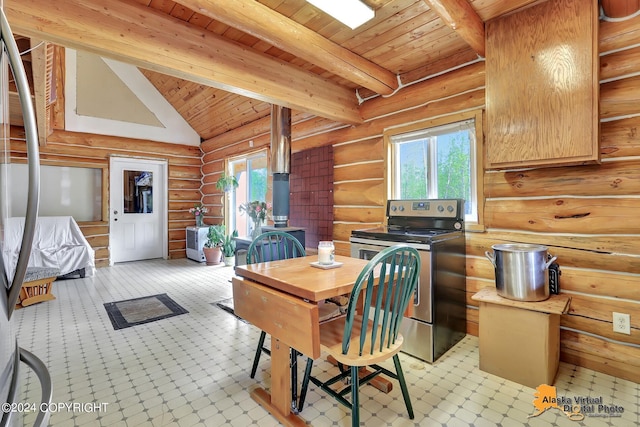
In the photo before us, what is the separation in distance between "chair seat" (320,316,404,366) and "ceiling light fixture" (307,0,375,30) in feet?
6.29

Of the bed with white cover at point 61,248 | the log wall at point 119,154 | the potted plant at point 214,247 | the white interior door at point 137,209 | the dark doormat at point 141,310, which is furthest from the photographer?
the white interior door at point 137,209

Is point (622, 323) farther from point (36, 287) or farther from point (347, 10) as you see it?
point (36, 287)

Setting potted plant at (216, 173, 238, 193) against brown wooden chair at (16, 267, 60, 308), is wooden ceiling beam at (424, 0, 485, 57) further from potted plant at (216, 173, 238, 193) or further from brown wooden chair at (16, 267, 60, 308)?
brown wooden chair at (16, 267, 60, 308)

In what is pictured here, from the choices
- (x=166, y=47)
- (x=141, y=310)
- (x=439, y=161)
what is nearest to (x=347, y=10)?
(x=166, y=47)

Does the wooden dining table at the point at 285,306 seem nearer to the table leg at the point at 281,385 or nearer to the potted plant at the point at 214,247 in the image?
the table leg at the point at 281,385

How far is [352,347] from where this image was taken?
1.46m

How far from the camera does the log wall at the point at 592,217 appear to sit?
6.36 feet

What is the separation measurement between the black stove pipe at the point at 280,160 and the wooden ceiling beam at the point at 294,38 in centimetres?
127

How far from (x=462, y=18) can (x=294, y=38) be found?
1.14m

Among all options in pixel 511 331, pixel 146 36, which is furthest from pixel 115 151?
pixel 511 331

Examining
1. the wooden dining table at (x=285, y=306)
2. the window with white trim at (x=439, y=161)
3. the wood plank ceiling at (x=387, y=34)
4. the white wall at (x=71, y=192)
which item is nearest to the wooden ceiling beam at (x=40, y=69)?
the wood plank ceiling at (x=387, y=34)

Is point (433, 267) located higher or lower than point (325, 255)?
lower

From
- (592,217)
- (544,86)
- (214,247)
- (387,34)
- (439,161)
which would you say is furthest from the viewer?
(214,247)

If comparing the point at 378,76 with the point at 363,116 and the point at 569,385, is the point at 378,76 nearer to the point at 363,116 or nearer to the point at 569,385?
the point at 363,116
